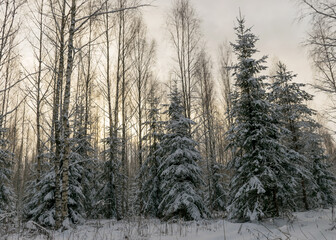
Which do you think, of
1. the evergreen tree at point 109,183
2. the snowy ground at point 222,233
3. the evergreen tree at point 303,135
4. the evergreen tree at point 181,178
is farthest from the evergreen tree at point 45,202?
the evergreen tree at point 303,135

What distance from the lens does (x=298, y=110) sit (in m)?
14.8

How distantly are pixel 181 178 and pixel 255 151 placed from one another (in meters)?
4.04

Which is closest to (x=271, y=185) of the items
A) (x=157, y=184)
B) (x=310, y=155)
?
(x=157, y=184)

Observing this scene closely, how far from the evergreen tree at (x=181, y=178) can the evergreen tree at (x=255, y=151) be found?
1.87m

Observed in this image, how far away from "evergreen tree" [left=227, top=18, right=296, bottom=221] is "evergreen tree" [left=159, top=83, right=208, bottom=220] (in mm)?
1873

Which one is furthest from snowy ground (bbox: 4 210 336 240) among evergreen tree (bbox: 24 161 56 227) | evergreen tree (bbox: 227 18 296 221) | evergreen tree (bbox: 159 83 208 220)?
evergreen tree (bbox: 24 161 56 227)

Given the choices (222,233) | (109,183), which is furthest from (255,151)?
(109,183)

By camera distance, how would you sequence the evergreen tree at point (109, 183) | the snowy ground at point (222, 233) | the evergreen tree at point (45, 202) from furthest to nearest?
the evergreen tree at point (109, 183), the evergreen tree at point (45, 202), the snowy ground at point (222, 233)

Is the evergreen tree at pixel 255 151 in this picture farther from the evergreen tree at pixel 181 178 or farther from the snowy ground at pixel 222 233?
the evergreen tree at pixel 181 178

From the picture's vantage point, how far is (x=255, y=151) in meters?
8.37

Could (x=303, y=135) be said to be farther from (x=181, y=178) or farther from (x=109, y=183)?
(x=109, y=183)

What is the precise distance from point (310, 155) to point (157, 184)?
1151 centimetres

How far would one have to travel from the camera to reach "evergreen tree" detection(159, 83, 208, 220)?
33.0ft

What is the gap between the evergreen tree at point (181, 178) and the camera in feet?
33.0
